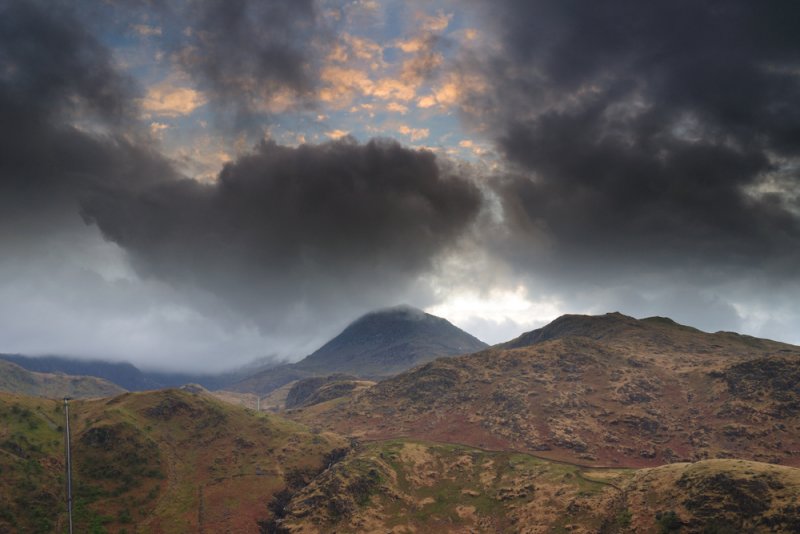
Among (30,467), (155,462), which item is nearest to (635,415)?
(155,462)

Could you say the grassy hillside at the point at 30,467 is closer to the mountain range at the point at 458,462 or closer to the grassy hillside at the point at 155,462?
the grassy hillside at the point at 155,462

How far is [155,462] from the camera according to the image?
13650 centimetres

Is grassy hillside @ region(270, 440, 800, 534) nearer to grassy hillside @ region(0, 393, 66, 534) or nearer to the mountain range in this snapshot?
the mountain range

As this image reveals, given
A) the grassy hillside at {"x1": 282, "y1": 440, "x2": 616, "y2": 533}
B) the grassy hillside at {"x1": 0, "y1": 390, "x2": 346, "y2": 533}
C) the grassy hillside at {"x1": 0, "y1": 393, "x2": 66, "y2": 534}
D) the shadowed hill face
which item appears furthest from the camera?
the shadowed hill face

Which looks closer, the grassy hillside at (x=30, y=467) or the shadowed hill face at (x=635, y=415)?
the grassy hillside at (x=30, y=467)

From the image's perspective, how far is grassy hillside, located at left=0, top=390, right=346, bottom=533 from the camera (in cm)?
11125

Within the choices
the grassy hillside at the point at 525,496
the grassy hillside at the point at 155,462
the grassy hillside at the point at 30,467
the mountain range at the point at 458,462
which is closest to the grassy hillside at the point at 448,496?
the grassy hillside at the point at 525,496

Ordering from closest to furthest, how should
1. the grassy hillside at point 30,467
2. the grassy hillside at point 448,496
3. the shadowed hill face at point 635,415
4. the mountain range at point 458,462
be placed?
the mountain range at point 458,462, the grassy hillside at point 30,467, the grassy hillside at point 448,496, the shadowed hill face at point 635,415

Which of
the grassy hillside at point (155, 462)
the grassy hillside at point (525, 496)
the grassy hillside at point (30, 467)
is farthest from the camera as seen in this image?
the grassy hillside at point (155, 462)

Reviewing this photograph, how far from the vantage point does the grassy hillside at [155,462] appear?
111250 mm

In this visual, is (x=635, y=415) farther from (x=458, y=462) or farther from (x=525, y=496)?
(x=458, y=462)

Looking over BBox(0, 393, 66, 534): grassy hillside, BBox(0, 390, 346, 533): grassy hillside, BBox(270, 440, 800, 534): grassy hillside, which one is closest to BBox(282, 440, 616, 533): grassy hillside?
BBox(270, 440, 800, 534): grassy hillside

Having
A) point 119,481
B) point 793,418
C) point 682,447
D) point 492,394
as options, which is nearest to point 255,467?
point 119,481

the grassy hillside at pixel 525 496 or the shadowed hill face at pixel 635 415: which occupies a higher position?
the shadowed hill face at pixel 635 415
